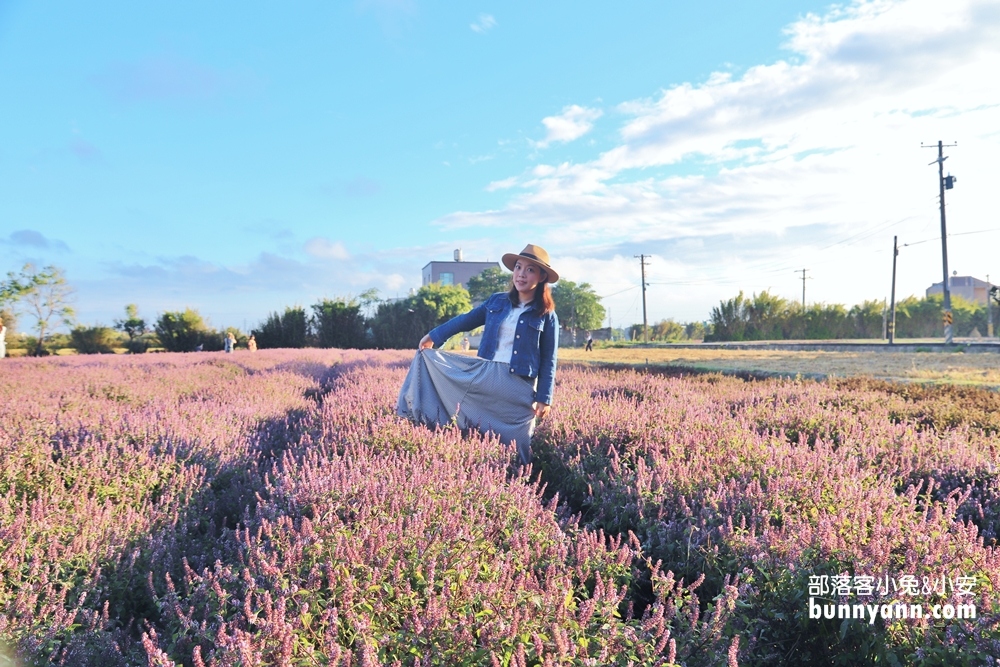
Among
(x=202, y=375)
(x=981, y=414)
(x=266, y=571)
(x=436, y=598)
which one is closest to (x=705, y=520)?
(x=436, y=598)

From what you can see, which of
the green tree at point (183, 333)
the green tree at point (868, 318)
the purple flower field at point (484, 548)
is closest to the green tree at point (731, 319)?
the green tree at point (868, 318)

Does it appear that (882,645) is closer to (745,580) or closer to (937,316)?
(745,580)

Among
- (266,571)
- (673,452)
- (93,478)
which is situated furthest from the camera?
(673,452)

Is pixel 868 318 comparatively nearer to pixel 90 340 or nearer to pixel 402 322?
pixel 402 322

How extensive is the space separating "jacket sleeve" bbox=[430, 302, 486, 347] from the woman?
18mm

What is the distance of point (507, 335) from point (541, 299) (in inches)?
15.5

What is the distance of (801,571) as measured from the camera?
6.47 feet

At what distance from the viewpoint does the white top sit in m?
4.31

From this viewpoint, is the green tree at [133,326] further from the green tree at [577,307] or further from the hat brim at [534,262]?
the green tree at [577,307]

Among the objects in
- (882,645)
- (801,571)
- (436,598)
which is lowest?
(882,645)

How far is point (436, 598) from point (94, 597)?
147 centimetres

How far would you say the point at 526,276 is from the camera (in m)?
4.16

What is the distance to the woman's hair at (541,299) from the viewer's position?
4.18 meters

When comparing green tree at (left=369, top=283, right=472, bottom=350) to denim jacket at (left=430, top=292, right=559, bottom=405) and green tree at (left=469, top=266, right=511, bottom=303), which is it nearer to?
denim jacket at (left=430, top=292, right=559, bottom=405)
